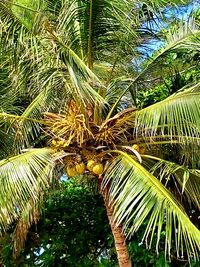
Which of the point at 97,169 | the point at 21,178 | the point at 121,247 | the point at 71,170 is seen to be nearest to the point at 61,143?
the point at 71,170

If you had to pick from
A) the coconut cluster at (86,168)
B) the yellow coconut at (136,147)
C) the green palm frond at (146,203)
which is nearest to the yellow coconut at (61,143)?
the coconut cluster at (86,168)

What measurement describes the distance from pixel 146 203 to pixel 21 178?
116cm

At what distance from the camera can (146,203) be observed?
4.19m

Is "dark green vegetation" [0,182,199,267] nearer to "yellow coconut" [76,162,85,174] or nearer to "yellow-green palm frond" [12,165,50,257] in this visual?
"yellow-green palm frond" [12,165,50,257]

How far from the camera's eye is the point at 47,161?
495 cm

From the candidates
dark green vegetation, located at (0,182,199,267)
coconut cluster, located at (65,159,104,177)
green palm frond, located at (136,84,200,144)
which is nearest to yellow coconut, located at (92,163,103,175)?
coconut cluster, located at (65,159,104,177)

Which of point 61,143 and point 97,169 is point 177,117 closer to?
point 97,169

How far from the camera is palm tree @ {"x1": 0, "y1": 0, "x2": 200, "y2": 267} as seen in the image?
4559 millimetres

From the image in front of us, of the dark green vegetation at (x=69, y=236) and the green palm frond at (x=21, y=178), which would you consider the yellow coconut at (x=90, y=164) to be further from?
the dark green vegetation at (x=69, y=236)

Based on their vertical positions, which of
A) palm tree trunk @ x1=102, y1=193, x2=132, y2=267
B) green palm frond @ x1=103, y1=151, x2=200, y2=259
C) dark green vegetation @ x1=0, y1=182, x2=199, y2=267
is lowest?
dark green vegetation @ x1=0, y1=182, x2=199, y2=267

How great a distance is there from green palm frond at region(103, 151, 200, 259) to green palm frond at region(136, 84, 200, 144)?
14.0 inches

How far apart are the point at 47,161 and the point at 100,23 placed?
4.72 feet

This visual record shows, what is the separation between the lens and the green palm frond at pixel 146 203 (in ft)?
13.3

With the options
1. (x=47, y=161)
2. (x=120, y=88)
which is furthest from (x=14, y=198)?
(x=120, y=88)
